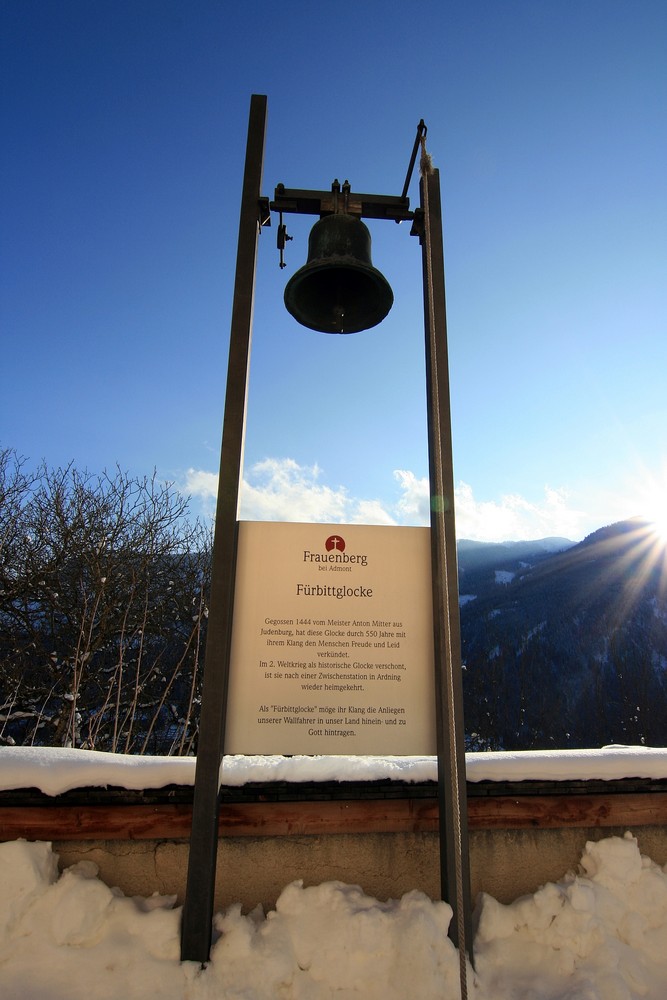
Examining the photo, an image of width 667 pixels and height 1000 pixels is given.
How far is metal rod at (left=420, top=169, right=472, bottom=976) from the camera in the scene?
8.33ft

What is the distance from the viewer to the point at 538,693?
4984cm

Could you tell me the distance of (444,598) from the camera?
2883 millimetres

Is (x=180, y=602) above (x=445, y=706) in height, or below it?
above

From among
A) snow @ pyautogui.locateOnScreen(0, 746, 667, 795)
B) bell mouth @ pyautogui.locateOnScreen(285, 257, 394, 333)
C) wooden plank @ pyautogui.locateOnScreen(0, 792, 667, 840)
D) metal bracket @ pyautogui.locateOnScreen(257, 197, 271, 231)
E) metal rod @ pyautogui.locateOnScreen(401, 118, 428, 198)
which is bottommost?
wooden plank @ pyautogui.locateOnScreen(0, 792, 667, 840)

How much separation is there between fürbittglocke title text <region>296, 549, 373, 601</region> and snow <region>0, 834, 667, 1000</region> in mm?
1379

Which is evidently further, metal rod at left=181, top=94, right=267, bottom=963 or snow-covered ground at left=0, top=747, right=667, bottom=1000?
metal rod at left=181, top=94, right=267, bottom=963

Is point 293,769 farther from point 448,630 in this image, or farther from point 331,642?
point 448,630

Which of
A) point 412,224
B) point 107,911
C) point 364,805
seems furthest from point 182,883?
point 412,224

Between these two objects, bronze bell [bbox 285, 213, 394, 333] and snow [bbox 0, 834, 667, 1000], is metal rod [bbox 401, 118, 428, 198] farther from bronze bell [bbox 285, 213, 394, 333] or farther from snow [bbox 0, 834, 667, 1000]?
snow [bbox 0, 834, 667, 1000]

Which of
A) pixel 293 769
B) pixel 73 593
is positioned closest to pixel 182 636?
pixel 73 593

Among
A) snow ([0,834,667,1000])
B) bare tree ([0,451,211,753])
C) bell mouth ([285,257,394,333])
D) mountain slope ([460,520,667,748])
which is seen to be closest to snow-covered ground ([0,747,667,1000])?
snow ([0,834,667,1000])

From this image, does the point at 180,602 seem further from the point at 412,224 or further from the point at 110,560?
the point at 412,224

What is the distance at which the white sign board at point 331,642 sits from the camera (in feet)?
8.99

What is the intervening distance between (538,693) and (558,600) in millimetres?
24040
